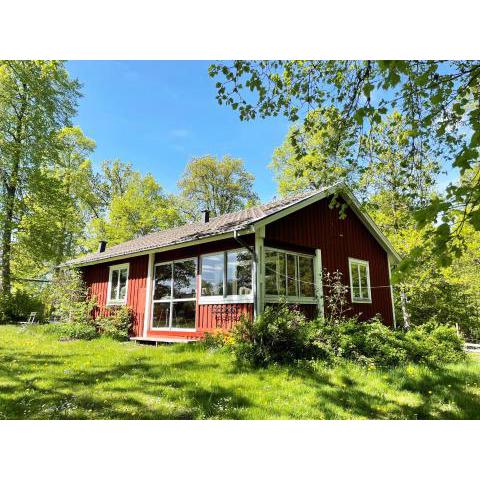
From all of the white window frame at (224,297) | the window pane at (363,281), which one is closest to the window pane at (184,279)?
the white window frame at (224,297)

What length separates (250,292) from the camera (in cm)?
918

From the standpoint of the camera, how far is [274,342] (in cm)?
741

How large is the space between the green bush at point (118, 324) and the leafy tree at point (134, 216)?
674 inches

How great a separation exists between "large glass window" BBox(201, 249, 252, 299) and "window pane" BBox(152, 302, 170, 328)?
2.01 meters

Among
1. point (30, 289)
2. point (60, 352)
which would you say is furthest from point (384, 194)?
point (30, 289)

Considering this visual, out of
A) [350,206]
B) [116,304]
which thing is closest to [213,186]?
[116,304]

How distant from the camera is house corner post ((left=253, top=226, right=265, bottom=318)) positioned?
8709 mm

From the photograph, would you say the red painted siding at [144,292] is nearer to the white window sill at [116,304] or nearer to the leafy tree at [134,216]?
the white window sill at [116,304]

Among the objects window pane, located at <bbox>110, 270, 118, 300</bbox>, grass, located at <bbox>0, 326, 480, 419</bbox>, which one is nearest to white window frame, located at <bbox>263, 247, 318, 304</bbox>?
grass, located at <bbox>0, 326, 480, 419</bbox>

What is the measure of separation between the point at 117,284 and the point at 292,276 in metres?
7.59
